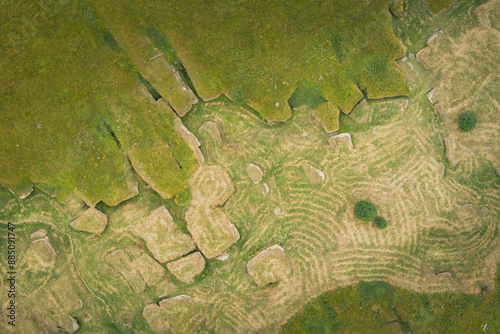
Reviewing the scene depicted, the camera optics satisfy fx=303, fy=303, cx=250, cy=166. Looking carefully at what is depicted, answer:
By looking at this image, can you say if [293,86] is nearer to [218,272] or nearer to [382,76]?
[382,76]

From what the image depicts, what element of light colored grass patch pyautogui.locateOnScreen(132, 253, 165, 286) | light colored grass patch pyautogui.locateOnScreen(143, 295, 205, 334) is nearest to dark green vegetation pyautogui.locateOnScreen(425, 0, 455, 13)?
light colored grass patch pyautogui.locateOnScreen(132, 253, 165, 286)

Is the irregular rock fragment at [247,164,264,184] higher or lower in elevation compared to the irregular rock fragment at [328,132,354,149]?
higher

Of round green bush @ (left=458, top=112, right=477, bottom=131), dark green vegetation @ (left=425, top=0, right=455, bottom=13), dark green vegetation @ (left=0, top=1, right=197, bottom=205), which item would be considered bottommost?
round green bush @ (left=458, top=112, right=477, bottom=131)

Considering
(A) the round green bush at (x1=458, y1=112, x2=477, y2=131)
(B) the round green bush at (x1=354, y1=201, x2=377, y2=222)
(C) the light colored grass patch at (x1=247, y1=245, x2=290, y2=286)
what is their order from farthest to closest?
(A) the round green bush at (x1=458, y1=112, x2=477, y2=131) → (C) the light colored grass patch at (x1=247, y1=245, x2=290, y2=286) → (B) the round green bush at (x1=354, y1=201, x2=377, y2=222)

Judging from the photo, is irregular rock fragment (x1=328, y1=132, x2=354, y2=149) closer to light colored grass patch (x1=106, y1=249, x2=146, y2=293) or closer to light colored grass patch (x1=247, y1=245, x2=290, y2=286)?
light colored grass patch (x1=247, y1=245, x2=290, y2=286)

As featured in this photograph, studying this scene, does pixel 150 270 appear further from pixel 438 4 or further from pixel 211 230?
pixel 438 4

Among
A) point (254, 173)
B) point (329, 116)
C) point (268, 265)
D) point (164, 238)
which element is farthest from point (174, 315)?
point (329, 116)
